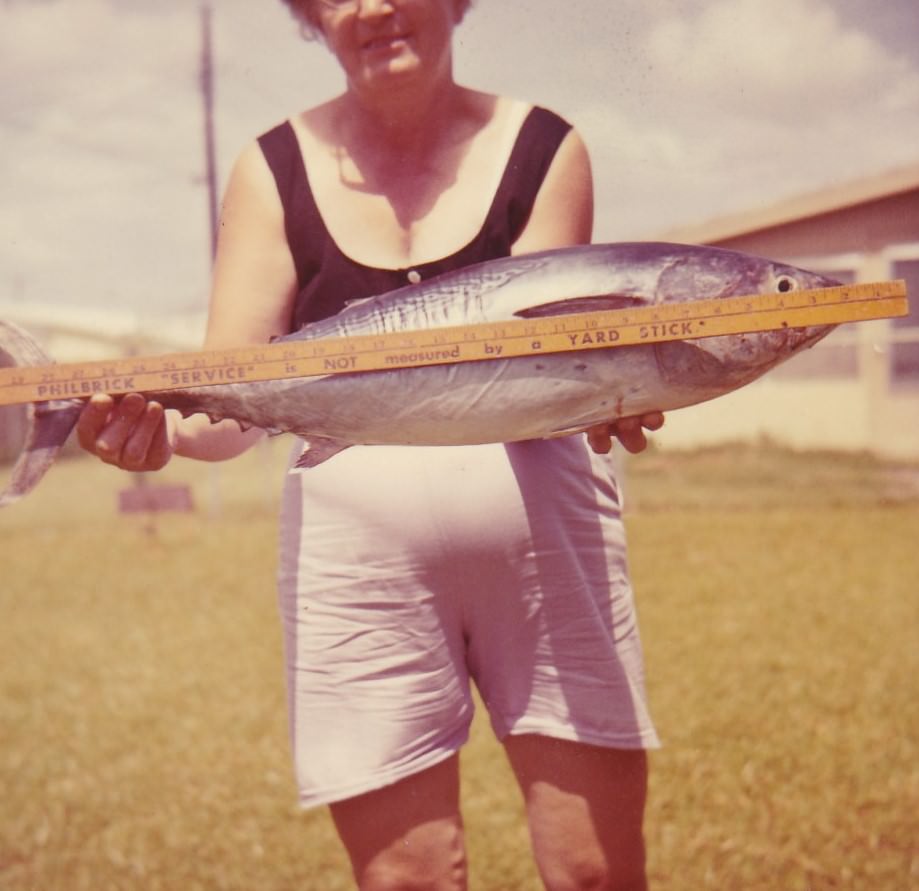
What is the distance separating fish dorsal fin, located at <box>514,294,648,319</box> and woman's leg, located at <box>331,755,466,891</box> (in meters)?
1.01

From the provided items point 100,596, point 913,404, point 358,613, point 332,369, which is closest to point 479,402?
point 332,369

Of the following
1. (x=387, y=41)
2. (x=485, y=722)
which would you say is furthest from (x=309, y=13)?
(x=485, y=722)

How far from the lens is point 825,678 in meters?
5.15

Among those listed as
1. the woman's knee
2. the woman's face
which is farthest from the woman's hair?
the woman's knee

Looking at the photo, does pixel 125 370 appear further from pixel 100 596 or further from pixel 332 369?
pixel 100 596

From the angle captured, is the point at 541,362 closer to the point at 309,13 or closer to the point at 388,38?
the point at 388,38

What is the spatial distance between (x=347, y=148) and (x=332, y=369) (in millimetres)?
600

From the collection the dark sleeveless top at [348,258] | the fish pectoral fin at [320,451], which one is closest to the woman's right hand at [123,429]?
the fish pectoral fin at [320,451]

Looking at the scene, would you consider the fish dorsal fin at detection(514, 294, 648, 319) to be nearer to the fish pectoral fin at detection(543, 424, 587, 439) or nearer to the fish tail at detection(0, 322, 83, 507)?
the fish pectoral fin at detection(543, 424, 587, 439)

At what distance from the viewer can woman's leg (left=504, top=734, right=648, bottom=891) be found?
2.05 m

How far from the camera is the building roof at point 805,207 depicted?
34.9ft

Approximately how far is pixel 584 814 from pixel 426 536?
0.68 m

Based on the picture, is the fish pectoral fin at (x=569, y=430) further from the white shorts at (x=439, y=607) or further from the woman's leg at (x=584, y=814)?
the woman's leg at (x=584, y=814)

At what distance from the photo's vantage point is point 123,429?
5.96 ft
